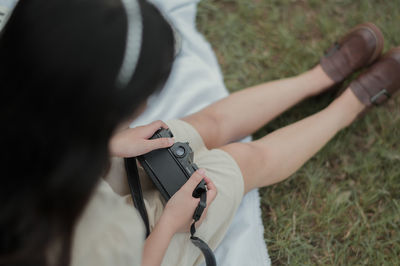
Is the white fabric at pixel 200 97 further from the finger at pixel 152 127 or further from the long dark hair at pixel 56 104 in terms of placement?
the long dark hair at pixel 56 104

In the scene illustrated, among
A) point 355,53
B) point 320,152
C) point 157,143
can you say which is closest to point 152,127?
point 157,143

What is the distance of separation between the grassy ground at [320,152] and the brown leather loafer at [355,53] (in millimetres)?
120

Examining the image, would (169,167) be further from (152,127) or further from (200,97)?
(200,97)

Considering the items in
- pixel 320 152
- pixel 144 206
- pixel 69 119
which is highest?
pixel 69 119

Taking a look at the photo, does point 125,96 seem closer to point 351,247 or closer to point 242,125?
point 242,125

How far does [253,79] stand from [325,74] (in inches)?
11.8

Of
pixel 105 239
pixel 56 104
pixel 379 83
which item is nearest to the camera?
pixel 56 104

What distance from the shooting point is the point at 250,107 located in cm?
135

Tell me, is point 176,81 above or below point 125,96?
below

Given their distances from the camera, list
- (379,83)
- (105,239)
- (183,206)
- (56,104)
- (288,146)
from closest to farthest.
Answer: (56,104)
(105,239)
(183,206)
(288,146)
(379,83)

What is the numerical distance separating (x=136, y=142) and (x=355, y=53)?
101 cm

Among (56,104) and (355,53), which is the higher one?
(56,104)

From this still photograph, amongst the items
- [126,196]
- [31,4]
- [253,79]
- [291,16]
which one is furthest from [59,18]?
[291,16]

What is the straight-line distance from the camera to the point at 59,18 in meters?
0.58
